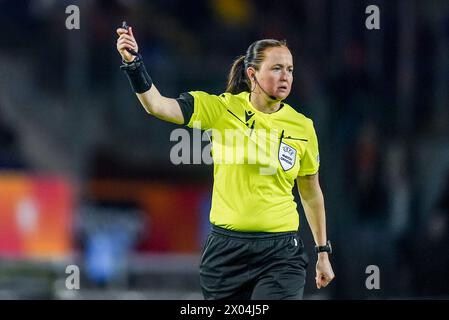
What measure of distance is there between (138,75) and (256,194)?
0.94 m

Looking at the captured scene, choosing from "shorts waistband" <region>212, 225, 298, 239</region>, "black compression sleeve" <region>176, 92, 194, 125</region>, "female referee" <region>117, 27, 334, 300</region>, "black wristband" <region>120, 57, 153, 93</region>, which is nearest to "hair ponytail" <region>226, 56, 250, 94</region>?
"female referee" <region>117, 27, 334, 300</region>

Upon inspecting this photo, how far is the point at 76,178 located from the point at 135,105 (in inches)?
49.1

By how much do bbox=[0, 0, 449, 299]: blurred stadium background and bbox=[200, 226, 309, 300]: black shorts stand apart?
3332 millimetres

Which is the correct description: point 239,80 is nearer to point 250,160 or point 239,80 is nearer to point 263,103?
point 263,103

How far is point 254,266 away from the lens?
6.63 metres

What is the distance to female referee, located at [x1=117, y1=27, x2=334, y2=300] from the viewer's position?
6.62 meters

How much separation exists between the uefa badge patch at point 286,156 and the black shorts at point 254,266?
38 centimetres

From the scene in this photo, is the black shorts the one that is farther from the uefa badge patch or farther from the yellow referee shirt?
the uefa badge patch

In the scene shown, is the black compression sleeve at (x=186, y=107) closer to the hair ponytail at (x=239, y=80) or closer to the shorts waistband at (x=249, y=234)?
the hair ponytail at (x=239, y=80)

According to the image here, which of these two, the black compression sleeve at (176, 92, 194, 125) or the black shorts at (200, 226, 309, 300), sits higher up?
the black compression sleeve at (176, 92, 194, 125)

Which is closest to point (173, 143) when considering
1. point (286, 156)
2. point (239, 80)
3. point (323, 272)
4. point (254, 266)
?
point (239, 80)

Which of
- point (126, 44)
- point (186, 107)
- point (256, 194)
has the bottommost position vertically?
point (256, 194)
